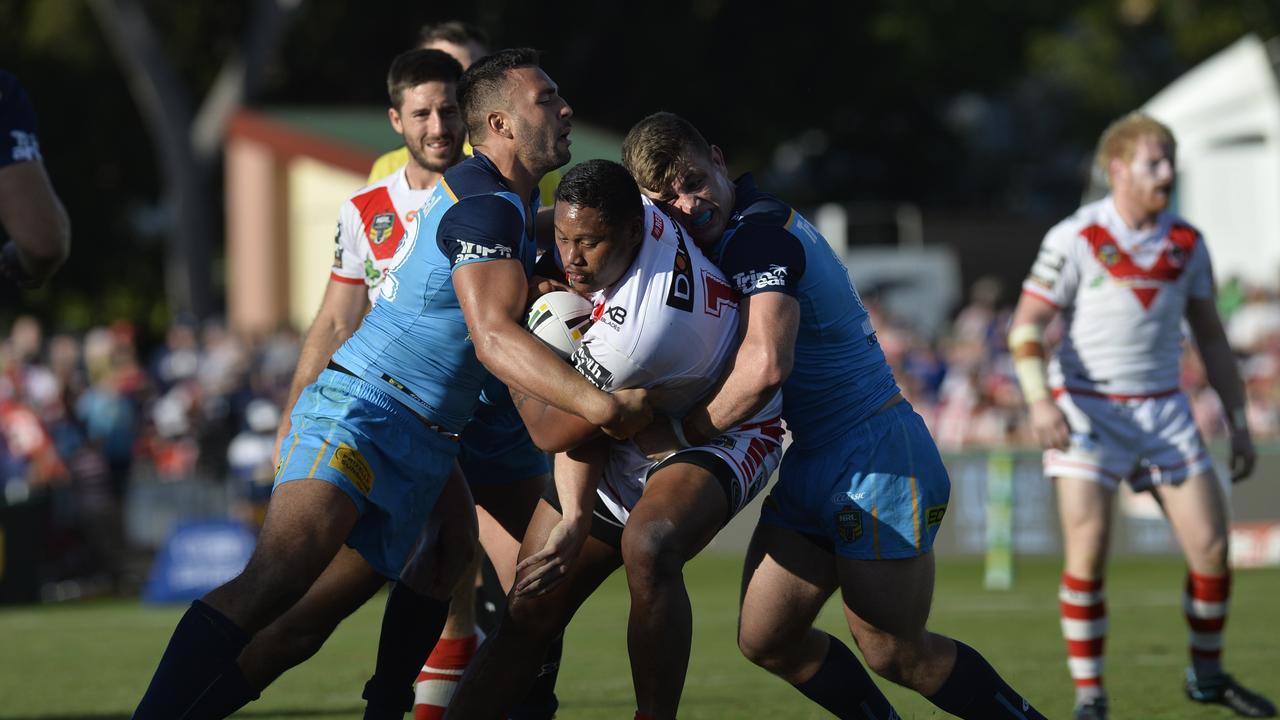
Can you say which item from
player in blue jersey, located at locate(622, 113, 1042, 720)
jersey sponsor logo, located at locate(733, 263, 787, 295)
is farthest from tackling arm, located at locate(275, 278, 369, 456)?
jersey sponsor logo, located at locate(733, 263, 787, 295)

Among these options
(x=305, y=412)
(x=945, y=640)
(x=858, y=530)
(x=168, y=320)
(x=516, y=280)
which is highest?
(x=516, y=280)

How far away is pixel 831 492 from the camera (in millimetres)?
5898

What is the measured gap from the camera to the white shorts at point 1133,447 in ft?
26.9

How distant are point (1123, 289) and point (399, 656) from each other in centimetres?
389

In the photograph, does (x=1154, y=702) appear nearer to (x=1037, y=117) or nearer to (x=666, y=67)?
(x=666, y=67)

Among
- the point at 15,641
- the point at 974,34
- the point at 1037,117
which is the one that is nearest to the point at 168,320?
the point at 974,34

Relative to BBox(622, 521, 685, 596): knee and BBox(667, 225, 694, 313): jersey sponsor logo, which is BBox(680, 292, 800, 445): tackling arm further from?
BBox(622, 521, 685, 596): knee

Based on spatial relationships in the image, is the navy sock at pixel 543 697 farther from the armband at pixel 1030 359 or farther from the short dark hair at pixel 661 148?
the armband at pixel 1030 359

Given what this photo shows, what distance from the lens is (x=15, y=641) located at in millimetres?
12680

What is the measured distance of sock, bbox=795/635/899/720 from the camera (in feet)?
19.7

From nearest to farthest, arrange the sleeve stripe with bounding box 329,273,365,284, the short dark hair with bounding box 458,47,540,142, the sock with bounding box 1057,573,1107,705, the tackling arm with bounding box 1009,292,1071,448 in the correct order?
1. the short dark hair with bounding box 458,47,540,142
2. the sleeve stripe with bounding box 329,273,365,284
3. the sock with bounding box 1057,573,1107,705
4. the tackling arm with bounding box 1009,292,1071,448

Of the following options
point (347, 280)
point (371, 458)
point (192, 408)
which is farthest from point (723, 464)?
point (192, 408)

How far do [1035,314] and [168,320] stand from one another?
33892 millimetres

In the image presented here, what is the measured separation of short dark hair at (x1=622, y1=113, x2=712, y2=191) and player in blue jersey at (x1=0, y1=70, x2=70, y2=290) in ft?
5.80
